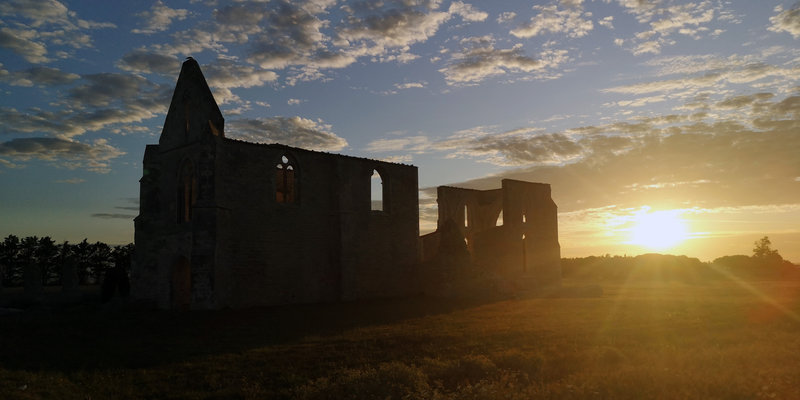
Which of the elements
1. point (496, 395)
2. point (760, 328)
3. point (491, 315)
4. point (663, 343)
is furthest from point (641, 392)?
point (491, 315)

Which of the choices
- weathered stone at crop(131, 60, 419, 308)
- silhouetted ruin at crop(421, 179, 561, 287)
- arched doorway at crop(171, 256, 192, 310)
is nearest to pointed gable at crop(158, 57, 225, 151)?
weathered stone at crop(131, 60, 419, 308)

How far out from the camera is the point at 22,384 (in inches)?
356

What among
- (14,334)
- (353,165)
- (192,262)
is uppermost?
(353,165)

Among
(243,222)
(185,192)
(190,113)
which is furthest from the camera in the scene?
(185,192)

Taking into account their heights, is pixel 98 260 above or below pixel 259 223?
below

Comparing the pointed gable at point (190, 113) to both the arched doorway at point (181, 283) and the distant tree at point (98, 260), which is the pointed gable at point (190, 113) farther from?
the distant tree at point (98, 260)

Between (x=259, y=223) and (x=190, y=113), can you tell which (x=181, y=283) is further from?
(x=190, y=113)

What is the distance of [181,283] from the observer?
23203mm

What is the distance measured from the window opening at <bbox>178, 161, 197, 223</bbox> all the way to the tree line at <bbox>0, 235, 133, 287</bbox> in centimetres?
3479

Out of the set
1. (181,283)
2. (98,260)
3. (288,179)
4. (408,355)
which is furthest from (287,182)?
(98,260)

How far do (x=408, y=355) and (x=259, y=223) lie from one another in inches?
517

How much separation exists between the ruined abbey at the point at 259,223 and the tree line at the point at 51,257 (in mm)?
34442

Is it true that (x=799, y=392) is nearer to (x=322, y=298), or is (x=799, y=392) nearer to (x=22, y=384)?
(x=22, y=384)

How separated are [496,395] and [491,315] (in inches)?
430
